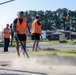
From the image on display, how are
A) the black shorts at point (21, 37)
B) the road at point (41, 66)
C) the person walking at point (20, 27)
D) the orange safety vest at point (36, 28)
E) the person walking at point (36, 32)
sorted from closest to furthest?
the road at point (41, 66), the person walking at point (20, 27), the black shorts at point (21, 37), the person walking at point (36, 32), the orange safety vest at point (36, 28)

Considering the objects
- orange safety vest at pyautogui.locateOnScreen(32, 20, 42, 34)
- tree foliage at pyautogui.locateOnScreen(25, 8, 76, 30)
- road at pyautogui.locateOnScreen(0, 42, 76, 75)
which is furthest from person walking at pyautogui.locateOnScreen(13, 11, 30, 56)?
tree foliage at pyautogui.locateOnScreen(25, 8, 76, 30)

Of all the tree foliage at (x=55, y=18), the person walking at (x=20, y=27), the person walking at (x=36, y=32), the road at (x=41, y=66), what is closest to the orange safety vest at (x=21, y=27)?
the person walking at (x=20, y=27)

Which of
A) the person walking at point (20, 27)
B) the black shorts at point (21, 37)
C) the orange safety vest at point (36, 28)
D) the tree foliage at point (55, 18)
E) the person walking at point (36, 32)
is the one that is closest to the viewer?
the person walking at point (20, 27)

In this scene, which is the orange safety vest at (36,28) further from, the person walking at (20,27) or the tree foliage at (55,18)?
the tree foliage at (55,18)

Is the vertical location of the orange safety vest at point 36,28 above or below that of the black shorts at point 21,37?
above

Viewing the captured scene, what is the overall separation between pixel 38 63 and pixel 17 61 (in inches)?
34.4

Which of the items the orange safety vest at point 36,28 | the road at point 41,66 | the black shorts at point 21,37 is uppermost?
the orange safety vest at point 36,28

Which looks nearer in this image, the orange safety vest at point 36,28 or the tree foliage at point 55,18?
the orange safety vest at point 36,28

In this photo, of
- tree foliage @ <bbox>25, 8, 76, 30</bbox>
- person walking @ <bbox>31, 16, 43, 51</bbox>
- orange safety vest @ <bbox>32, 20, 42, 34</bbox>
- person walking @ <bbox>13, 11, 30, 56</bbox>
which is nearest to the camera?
person walking @ <bbox>13, 11, 30, 56</bbox>

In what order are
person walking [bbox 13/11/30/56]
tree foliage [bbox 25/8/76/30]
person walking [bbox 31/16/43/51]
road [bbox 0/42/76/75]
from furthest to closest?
tree foliage [bbox 25/8/76/30]
person walking [bbox 31/16/43/51]
person walking [bbox 13/11/30/56]
road [bbox 0/42/76/75]

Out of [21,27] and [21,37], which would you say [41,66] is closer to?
[21,37]

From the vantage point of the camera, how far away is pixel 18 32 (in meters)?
14.7

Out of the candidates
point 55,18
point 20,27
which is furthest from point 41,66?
point 55,18

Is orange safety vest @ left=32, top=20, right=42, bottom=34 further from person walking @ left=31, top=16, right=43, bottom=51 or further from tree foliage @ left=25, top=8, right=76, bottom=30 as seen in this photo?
tree foliage @ left=25, top=8, right=76, bottom=30
